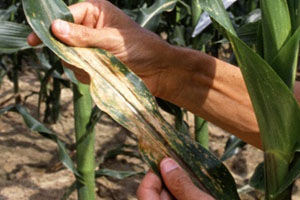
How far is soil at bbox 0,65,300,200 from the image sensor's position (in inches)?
71.3

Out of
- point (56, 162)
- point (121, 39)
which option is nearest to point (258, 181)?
point (121, 39)

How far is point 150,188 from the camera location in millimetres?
643

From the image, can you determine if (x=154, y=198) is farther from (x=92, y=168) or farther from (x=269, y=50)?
(x=92, y=168)

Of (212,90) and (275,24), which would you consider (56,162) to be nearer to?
(212,90)

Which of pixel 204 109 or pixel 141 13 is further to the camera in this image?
pixel 141 13

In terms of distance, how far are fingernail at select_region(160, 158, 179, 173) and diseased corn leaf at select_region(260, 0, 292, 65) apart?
0.60ft

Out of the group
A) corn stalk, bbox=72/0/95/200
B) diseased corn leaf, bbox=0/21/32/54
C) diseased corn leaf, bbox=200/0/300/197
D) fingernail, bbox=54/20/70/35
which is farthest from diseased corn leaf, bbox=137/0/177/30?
diseased corn leaf, bbox=200/0/300/197

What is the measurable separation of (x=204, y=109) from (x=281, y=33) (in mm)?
458

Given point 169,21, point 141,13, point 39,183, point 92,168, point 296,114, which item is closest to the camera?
point 296,114

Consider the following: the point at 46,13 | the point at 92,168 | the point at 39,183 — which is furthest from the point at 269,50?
the point at 39,183

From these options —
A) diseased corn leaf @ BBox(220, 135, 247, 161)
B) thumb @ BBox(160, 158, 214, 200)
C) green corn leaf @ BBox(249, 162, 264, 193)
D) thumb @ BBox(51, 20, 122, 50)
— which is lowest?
diseased corn leaf @ BBox(220, 135, 247, 161)

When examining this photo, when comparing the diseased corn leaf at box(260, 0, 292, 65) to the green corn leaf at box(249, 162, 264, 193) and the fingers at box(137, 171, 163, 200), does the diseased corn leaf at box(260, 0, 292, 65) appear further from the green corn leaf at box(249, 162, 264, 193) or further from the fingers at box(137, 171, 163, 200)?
the green corn leaf at box(249, 162, 264, 193)

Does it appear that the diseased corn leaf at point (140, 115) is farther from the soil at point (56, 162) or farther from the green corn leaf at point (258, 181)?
the soil at point (56, 162)

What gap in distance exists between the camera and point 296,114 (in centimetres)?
54
